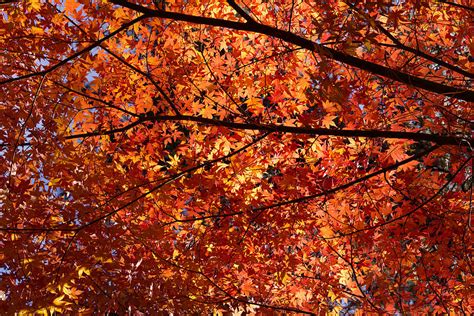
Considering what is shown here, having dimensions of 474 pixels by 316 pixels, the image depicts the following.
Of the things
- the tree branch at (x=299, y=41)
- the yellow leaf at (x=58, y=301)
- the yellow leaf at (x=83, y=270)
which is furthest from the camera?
the yellow leaf at (x=83, y=270)

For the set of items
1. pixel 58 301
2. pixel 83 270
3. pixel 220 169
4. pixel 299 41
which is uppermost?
pixel 220 169

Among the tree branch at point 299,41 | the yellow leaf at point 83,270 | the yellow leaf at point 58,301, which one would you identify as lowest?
the yellow leaf at point 58,301

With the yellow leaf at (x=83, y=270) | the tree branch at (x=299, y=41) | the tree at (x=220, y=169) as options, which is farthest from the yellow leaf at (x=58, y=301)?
the tree branch at (x=299, y=41)

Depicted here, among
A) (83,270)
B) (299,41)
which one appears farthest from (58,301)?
(299,41)

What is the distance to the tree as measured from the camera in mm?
3959

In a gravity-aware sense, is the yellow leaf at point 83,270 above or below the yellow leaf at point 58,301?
above

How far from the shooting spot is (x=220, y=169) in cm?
545

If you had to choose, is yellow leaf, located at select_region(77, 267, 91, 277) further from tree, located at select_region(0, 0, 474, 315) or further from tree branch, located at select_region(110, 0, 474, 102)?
tree branch, located at select_region(110, 0, 474, 102)

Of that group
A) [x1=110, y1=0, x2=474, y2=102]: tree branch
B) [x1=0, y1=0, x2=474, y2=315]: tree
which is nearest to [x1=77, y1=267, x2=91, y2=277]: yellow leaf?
[x1=0, y1=0, x2=474, y2=315]: tree

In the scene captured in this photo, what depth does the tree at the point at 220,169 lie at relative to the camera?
3959mm

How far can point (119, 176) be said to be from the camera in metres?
5.11

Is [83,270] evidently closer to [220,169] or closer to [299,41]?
[220,169]

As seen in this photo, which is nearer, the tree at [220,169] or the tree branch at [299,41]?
the tree branch at [299,41]

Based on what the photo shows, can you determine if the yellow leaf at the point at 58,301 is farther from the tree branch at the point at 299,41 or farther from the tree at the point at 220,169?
the tree branch at the point at 299,41
